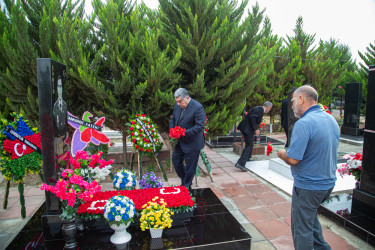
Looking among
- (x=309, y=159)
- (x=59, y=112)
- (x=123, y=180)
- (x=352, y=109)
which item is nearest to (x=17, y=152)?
(x=59, y=112)

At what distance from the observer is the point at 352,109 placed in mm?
11727

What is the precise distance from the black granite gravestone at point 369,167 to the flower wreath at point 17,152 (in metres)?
5.07

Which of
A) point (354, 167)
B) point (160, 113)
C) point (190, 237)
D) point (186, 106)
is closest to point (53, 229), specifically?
point (190, 237)

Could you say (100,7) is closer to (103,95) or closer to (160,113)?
(103,95)

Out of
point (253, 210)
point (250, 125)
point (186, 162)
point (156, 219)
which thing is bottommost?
point (253, 210)

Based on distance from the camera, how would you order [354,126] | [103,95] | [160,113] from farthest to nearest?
[354,126]
[160,113]
[103,95]

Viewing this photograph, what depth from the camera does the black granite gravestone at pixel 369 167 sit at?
3783mm

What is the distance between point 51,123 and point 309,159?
3007 mm

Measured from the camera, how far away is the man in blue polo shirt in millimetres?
2398

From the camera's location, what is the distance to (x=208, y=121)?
6.45m

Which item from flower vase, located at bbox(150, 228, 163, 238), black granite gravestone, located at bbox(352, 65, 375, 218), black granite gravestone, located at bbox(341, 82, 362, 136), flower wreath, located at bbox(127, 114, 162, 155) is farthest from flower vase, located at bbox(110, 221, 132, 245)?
black granite gravestone, located at bbox(341, 82, 362, 136)

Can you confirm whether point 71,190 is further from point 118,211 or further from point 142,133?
point 142,133

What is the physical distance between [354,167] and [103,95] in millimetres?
5002

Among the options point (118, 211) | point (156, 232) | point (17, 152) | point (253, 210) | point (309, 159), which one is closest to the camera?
point (309, 159)
